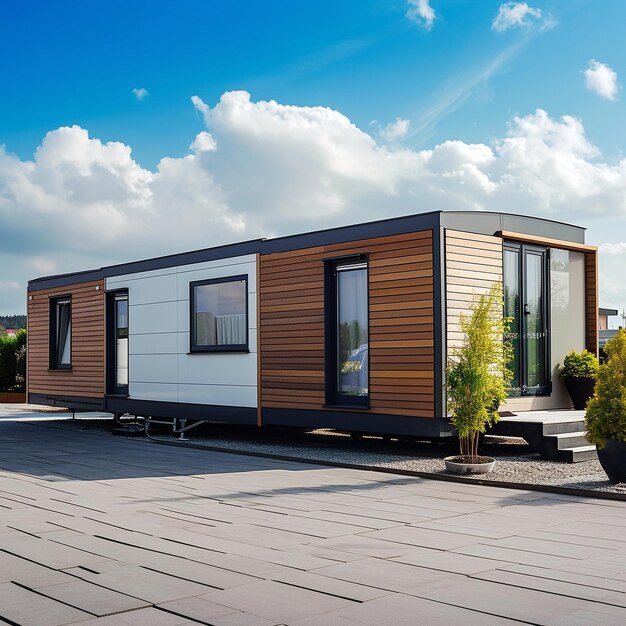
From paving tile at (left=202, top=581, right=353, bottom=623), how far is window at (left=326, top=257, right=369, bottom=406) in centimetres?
599

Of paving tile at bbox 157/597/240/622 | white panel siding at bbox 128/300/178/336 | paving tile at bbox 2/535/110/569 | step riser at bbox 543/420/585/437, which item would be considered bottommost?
paving tile at bbox 2/535/110/569

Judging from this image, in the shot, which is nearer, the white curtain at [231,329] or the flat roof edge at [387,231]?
the flat roof edge at [387,231]

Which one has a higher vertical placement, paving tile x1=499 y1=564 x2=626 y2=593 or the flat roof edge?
the flat roof edge

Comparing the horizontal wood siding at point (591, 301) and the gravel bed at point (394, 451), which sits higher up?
the horizontal wood siding at point (591, 301)

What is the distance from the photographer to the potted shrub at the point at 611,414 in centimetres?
732

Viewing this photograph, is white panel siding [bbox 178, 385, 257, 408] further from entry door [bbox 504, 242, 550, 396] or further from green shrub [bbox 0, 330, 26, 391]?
green shrub [bbox 0, 330, 26, 391]

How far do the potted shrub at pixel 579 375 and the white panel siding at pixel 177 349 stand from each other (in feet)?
14.0

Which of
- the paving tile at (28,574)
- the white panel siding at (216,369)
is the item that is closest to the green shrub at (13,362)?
the white panel siding at (216,369)

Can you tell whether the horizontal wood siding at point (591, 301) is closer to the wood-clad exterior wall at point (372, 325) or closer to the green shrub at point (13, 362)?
the wood-clad exterior wall at point (372, 325)

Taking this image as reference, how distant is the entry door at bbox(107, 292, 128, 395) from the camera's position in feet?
46.7

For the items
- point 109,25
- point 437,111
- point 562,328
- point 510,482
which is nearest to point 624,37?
point 437,111

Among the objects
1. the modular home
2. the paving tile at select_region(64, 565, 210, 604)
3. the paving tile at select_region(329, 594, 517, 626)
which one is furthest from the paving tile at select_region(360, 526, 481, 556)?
the modular home

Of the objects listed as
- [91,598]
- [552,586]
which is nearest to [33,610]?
[91,598]

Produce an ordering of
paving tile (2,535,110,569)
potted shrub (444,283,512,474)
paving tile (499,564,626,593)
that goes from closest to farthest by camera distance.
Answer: paving tile (499,564,626,593)
paving tile (2,535,110,569)
potted shrub (444,283,512,474)
